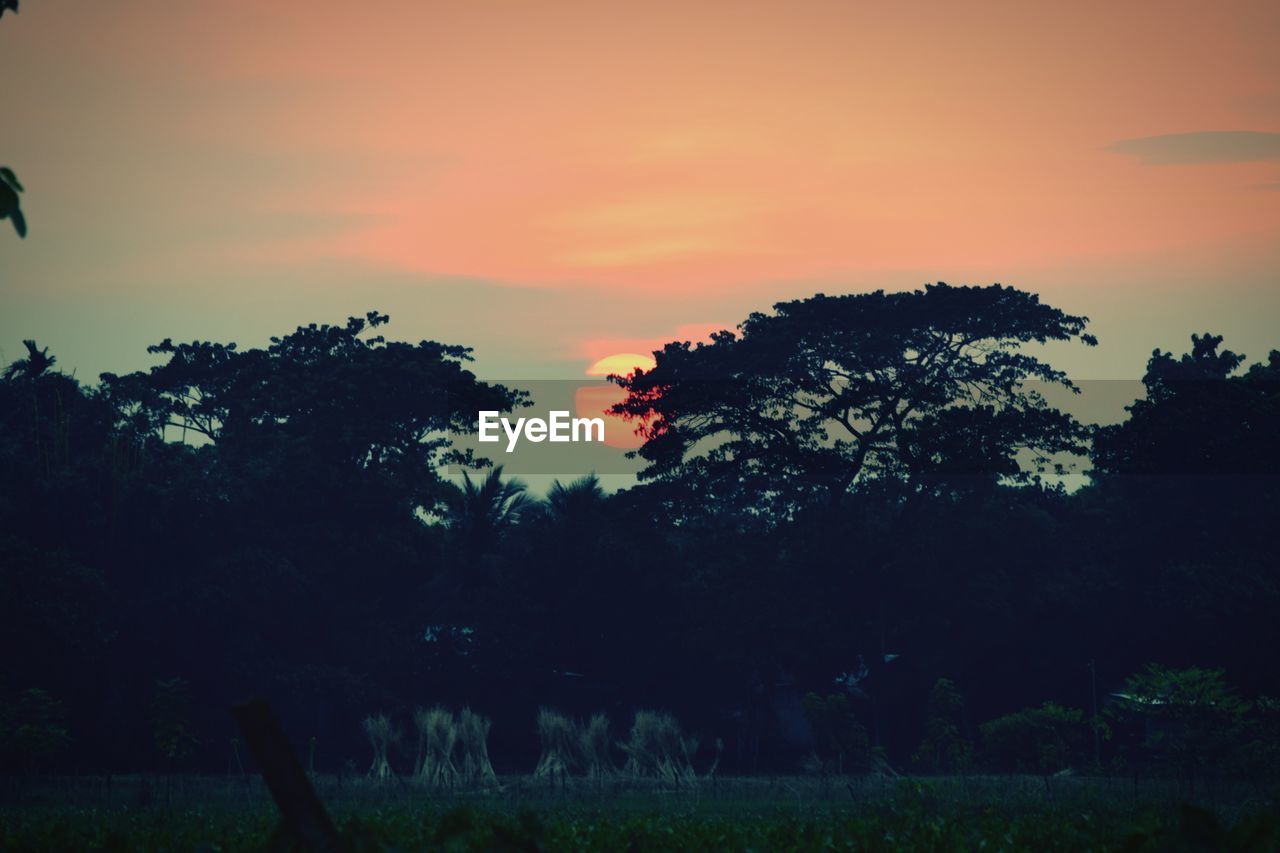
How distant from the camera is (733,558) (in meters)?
42.0

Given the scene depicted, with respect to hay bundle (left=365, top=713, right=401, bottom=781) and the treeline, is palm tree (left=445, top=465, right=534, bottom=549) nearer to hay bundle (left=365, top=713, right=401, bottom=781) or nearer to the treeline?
the treeline

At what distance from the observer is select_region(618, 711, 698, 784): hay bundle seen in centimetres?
3341

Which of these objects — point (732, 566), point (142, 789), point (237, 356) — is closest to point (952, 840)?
point (142, 789)

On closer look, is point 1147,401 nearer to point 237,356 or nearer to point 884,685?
point 884,685

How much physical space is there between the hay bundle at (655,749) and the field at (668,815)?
203 centimetres

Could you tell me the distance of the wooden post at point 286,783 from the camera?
651cm

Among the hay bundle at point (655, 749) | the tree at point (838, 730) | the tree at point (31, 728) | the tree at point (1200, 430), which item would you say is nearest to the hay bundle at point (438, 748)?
the hay bundle at point (655, 749)

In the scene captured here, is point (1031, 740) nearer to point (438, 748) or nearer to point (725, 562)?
point (725, 562)

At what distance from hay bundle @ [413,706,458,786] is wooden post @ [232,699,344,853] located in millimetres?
25469

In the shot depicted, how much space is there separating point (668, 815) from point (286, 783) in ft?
51.0

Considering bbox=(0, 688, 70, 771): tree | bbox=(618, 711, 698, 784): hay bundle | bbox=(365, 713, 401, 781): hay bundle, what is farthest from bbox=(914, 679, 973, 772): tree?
bbox=(0, 688, 70, 771): tree

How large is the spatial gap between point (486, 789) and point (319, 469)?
1376cm

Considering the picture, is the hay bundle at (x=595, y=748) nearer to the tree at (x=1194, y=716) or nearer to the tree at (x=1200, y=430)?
the tree at (x=1194, y=716)

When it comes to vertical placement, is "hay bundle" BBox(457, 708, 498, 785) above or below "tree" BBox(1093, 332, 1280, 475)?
below
